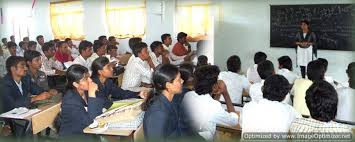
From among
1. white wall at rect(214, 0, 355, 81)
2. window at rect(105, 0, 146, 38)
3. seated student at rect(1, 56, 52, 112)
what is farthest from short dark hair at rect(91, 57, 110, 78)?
white wall at rect(214, 0, 355, 81)

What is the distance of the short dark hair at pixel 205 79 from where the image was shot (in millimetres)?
2193

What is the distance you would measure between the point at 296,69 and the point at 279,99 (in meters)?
3.83

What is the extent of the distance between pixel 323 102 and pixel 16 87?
2084 millimetres

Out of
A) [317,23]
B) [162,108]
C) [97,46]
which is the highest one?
[317,23]

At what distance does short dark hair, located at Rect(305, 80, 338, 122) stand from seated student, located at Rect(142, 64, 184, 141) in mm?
605

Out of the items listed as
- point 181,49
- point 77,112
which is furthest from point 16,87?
point 181,49

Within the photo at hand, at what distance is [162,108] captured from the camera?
1588mm

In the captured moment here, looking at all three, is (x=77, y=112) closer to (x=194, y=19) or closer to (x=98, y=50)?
(x=98, y=50)

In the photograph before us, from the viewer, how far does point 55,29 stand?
6387mm

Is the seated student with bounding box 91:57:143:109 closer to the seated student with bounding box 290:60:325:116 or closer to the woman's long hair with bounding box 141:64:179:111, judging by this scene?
the woman's long hair with bounding box 141:64:179:111

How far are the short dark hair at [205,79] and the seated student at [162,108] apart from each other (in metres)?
0.46

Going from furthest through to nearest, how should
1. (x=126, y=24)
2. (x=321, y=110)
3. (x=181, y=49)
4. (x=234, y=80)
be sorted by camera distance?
(x=126, y=24) < (x=181, y=49) < (x=234, y=80) < (x=321, y=110)

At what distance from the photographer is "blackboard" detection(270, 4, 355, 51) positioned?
515cm

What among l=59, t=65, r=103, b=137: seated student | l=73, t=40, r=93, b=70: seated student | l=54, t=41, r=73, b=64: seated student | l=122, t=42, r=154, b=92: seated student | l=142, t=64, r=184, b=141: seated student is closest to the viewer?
l=142, t=64, r=184, b=141: seated student
